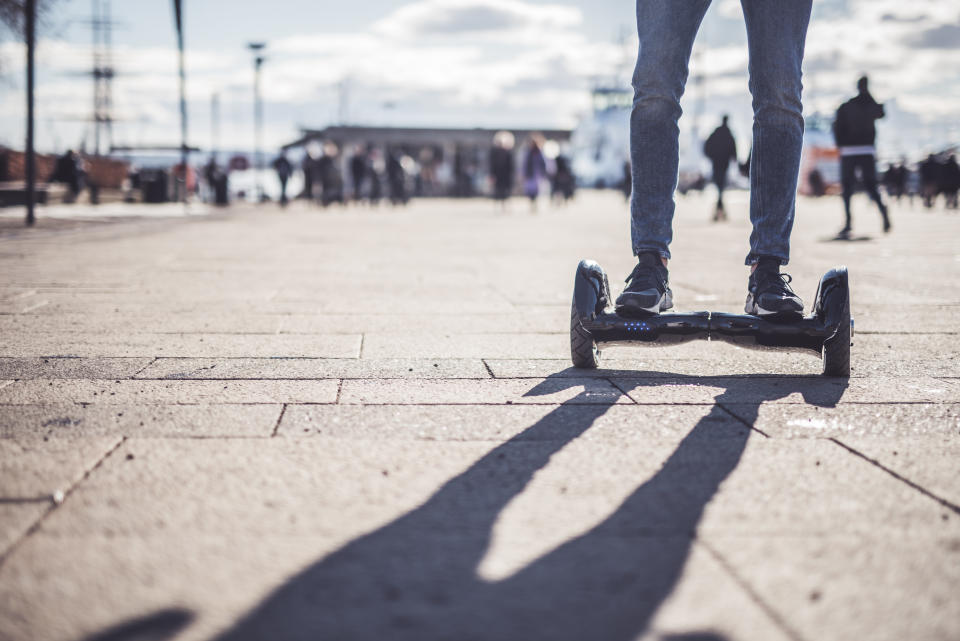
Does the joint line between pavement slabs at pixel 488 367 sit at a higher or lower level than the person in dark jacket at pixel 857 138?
lower

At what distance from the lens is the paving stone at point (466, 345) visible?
3.55 m

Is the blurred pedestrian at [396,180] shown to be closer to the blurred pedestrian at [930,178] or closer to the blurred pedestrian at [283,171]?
the blurred pedestrian at [283,171]

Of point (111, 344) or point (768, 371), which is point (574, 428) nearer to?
point (768, 371)

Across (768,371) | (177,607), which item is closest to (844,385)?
(768,371)

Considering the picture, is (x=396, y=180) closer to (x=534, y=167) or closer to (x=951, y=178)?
(x=534, y=167)

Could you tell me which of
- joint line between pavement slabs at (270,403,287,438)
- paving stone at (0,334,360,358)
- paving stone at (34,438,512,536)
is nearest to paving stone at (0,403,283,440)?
joint line between pavement slabs at (270,403,287,438)

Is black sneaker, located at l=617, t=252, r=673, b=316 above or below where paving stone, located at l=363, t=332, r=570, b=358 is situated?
above

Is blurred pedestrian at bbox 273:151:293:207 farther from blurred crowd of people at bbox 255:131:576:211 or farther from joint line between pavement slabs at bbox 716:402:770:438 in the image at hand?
joint line between pavement slabs at bbox 716:402:770:438

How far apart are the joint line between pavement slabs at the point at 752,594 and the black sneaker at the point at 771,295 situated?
4.92 ft

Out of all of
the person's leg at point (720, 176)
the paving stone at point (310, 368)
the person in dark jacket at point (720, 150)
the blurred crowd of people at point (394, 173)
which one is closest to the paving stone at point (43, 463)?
the paving stone at point (310, 368)

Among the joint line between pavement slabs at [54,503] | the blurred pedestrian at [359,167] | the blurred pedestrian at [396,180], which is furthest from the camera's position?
the blurred pedestrian at [396,180]

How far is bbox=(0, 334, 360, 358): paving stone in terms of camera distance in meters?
3.50

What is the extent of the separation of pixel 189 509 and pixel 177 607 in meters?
0.41

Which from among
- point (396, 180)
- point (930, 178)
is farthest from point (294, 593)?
point (396, 180)
